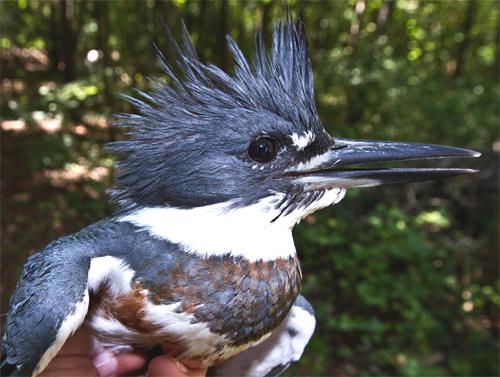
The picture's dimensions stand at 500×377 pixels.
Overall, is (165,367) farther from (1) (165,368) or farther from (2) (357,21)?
(2) (357,21)

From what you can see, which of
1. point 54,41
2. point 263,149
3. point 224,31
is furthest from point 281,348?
point 54,41

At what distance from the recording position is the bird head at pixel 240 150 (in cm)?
149

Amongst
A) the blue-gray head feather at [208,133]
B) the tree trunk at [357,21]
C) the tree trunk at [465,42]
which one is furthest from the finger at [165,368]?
the tree trunk at [465,42]

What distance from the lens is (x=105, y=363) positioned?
1.78m

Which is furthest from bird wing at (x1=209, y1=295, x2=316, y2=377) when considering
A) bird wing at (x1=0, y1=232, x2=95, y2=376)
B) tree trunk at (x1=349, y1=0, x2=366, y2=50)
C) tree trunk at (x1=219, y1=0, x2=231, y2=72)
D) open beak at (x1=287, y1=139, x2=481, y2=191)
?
tree trunk at (x1=349, y1=0, x2=366, y2=50)

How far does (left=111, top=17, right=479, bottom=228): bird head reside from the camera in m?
1.49

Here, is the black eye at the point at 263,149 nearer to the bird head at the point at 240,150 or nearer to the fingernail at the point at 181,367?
the bird head at the point at 240,150

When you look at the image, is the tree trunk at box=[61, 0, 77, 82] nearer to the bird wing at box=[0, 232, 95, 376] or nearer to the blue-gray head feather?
the blue-gray head feather

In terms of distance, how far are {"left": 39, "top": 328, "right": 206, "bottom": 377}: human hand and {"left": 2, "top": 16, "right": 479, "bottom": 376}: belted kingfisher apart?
133 mm

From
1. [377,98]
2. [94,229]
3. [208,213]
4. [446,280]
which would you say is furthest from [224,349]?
[377,98]

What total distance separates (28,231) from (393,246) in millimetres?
3931

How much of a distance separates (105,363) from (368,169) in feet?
4.00

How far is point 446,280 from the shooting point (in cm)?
459

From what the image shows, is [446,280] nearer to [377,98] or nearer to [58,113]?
[377,98]
